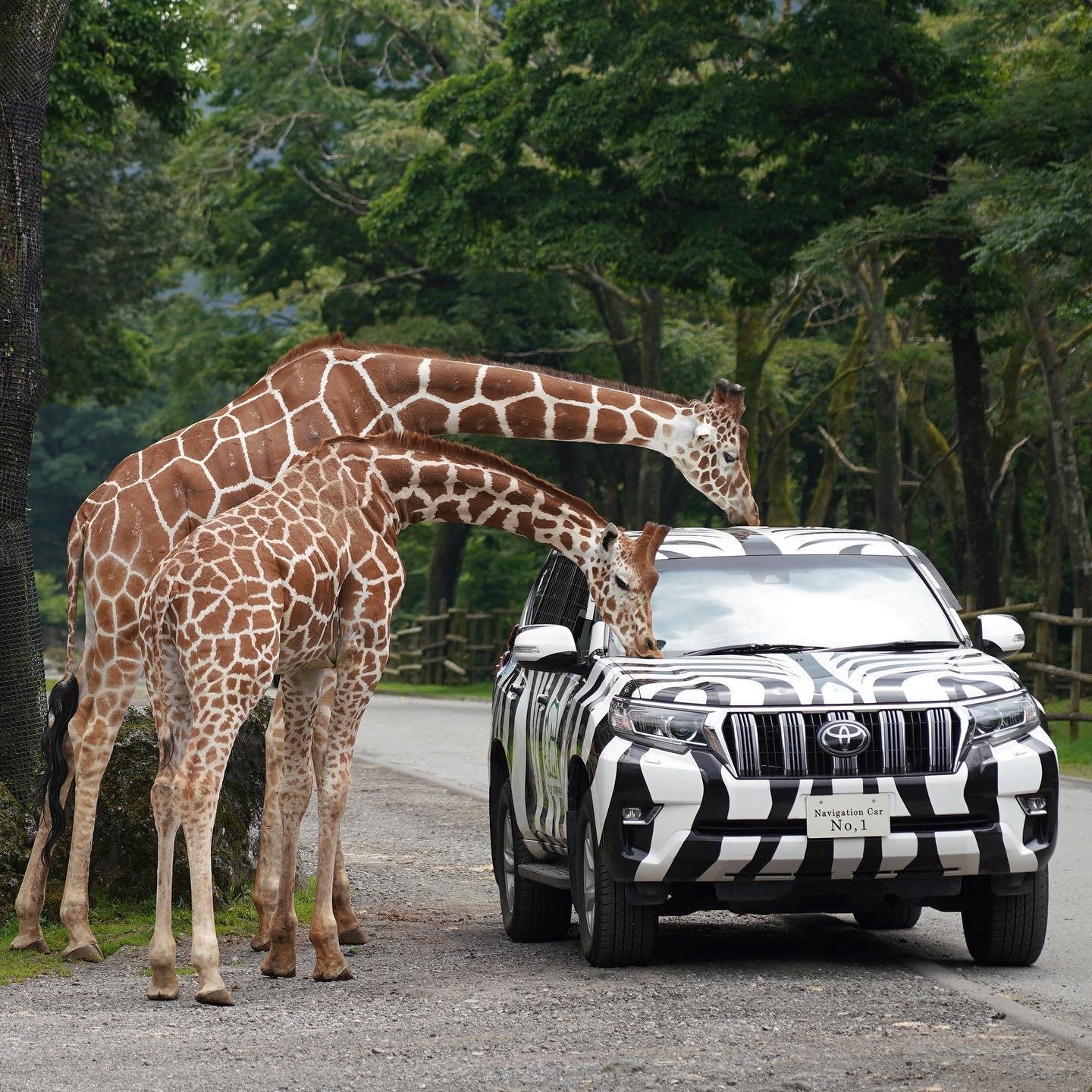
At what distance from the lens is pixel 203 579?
8633mm

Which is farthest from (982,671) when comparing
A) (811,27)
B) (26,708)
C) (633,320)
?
(633,320)

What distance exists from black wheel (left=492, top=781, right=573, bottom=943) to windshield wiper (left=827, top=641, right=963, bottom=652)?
1.88 metres

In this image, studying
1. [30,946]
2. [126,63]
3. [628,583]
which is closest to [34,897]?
[30,946]

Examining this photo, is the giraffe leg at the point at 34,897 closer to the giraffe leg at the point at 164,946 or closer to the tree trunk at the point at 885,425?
the giraffe leg at the point at 164,946

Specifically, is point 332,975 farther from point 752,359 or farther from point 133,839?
point 752,359

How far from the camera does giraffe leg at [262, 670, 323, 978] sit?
8984 mm

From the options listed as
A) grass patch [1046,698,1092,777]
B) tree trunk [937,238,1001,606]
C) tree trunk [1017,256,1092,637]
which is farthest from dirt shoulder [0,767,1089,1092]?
tree trunk [1017,256,1092,637]

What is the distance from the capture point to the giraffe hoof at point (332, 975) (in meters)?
8.88

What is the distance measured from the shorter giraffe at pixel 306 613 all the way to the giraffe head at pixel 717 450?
1869 millimetres

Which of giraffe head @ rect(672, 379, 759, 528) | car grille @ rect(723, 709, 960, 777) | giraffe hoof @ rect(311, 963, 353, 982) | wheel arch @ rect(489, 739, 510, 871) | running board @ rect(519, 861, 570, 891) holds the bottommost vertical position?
giraffe hoof @ rect(311, 963, 353, 982)

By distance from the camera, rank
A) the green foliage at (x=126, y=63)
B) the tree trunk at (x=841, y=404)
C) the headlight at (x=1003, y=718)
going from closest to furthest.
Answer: the headlight at (x=1003, y=718) → the green foliage at (x=126, y=63) → the tree trunk at (x=841, y=404)

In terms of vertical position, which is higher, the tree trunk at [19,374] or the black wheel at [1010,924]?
the tree trunk at [19,374]

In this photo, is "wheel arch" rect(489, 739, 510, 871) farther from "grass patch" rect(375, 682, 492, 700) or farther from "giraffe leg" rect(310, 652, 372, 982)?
"grass patch" rect(375, 682, 492, 700)

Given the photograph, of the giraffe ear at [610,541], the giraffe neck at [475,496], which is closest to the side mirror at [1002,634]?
the giraffe ear at [610,541]
